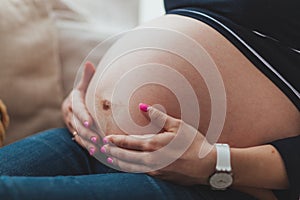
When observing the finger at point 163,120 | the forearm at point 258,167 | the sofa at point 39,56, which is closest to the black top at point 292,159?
the forearm at point 258,167

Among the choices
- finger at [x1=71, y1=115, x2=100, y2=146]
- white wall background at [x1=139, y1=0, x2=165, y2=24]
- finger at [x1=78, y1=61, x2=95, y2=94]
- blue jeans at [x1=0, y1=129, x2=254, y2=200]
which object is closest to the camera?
blue jeans at [x1=0, y1=129, x2=254, y2=200]

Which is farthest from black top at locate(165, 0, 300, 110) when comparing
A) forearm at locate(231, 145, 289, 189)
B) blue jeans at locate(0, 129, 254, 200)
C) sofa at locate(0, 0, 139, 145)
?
sofa at locate(0, 0, 139, 145)

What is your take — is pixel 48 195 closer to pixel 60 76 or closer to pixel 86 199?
pixel 86 199

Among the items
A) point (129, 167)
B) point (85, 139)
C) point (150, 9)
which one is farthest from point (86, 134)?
point (150, 9)

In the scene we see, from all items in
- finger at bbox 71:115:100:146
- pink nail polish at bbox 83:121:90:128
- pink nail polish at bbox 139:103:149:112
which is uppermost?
pink nail polish at bbox 139:103:149:112

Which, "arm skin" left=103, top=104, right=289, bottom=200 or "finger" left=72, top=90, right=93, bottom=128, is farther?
"finger" left=72, top=90, right=93, bottom=128

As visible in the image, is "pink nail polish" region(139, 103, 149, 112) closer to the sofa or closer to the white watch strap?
the white watch strap

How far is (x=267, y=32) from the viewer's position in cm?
96

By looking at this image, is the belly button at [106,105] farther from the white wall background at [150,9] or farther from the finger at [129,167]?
the white wall background at [150,9]

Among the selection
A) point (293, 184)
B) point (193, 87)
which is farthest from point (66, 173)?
point (293, 184)

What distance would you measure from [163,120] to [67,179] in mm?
184

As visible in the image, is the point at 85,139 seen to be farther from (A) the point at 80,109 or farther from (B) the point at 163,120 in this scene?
(B) the point at 163,120

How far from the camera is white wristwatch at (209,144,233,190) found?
0.82 m

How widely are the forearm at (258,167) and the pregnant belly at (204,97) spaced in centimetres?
5
